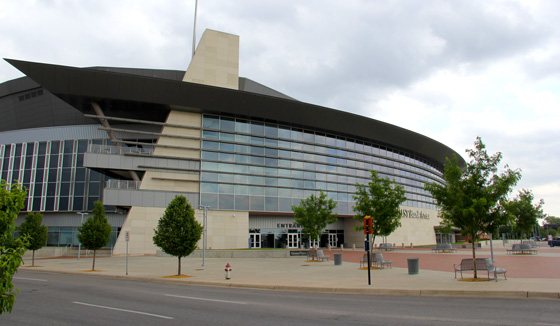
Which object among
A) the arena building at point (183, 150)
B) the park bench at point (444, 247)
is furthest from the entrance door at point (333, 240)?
the park bench at point (444, 247)

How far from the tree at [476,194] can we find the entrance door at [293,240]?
33.2 metres

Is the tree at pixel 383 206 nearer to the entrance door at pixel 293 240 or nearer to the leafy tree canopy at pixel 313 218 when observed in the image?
the leafy tree canopy at pixel 313 218

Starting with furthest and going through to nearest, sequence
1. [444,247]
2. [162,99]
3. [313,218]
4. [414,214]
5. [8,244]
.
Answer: [414,214], [162,99], [444,247], [313,218], [8,244]

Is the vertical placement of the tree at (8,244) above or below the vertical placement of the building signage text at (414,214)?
below

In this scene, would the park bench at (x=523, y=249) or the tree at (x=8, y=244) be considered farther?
the park bench at (x=523, y=249)

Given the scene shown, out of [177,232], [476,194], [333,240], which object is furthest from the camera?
[333,240]

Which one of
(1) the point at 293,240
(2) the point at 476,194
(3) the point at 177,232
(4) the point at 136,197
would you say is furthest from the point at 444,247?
(4) the point at 136,197

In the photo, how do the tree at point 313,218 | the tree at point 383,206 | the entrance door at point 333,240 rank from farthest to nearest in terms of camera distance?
the entrance door at point 333,240, the tree at point 313,218, the tree at point 383,206

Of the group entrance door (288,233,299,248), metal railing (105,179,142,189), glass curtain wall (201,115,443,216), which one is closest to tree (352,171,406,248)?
glass curtain wall (201,115,443,216)

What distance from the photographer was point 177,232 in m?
22.4

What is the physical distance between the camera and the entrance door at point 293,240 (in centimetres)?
5066

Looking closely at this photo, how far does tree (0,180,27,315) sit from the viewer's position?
5191mm

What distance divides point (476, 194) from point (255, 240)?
1333 inches

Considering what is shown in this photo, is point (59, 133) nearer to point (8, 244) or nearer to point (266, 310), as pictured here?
point (266, 310)
